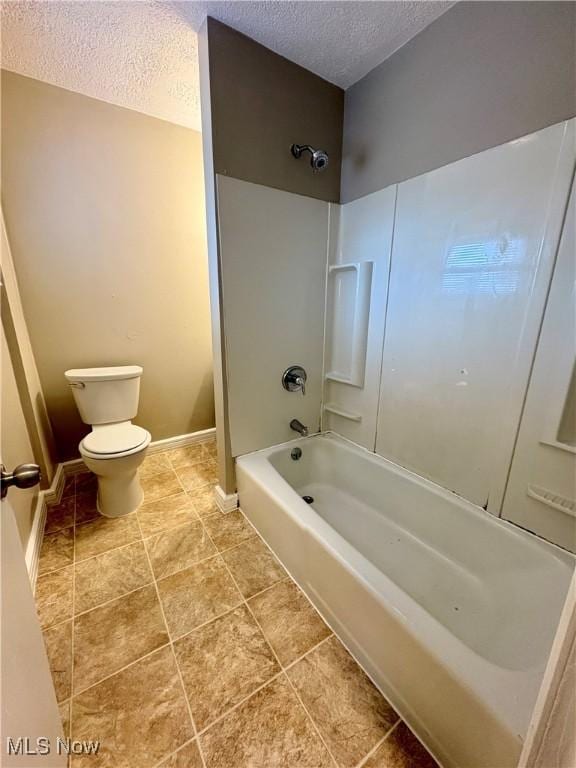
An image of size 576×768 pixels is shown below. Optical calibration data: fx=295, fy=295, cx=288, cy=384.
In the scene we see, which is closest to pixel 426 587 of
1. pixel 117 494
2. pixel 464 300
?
pixel 464 300

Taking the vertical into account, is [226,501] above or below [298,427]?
below

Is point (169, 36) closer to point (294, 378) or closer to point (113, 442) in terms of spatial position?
point (294, 378)

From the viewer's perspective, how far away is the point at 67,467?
6.62 ft

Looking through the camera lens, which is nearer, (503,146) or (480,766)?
(480,766)

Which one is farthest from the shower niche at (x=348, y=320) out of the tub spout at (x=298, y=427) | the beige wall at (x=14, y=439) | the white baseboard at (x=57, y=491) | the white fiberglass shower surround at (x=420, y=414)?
the beige wall at (x=14, y=439)

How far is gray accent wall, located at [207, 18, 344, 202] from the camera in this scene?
49.9 inches

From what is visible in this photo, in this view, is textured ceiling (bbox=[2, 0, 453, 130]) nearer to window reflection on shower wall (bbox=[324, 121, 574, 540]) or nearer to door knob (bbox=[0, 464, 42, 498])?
window reflection on shower wall (bbox=[324, 121, 574, 540])

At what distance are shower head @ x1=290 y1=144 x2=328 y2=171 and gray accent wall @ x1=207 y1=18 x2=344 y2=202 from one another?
0.09 feet

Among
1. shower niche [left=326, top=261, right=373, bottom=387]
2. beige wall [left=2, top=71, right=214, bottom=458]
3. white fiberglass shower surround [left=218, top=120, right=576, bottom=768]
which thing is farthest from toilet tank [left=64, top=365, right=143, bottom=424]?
shower niche [left=326, top=261, right=373, bottom=387]

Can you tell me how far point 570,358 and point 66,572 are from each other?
7.20 ft

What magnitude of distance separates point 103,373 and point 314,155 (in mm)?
1697

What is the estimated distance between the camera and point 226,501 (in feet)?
5.65

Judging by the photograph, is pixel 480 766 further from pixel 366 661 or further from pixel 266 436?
pixel 266 436

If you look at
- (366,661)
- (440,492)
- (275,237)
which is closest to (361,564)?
(366,661)
